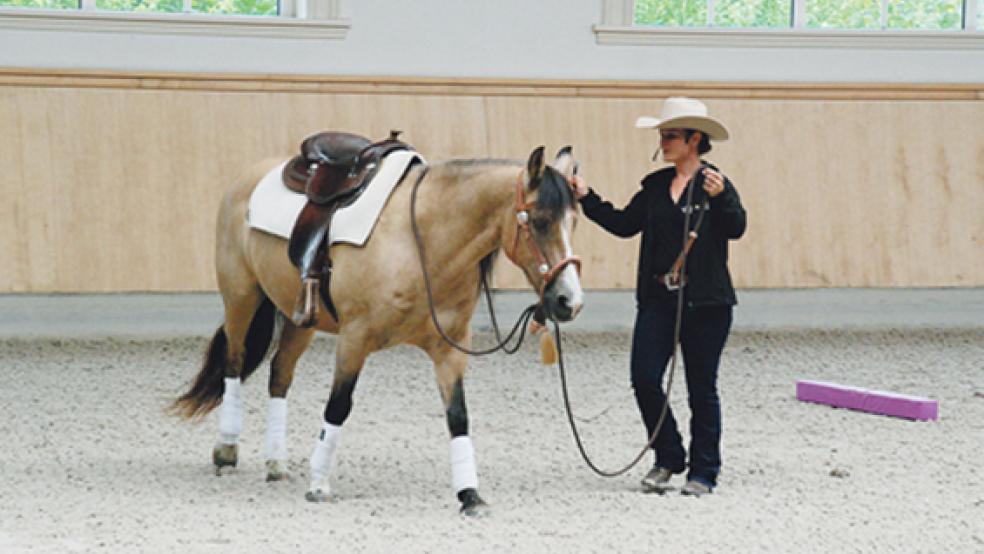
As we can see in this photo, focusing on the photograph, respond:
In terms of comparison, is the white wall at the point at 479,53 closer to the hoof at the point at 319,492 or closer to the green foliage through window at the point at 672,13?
the green foliage through window at the point at 672,13

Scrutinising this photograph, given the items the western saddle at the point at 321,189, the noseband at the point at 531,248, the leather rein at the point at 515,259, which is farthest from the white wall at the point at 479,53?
the noseband at the point at 531,248

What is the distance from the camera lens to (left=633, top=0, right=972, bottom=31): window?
10844mm

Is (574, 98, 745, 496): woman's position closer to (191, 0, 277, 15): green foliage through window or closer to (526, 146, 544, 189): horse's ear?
(526, 146, 544, 189): horse's ear

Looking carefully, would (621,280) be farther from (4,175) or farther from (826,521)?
(826,521)

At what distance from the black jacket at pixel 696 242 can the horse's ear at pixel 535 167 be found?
77 centimetres

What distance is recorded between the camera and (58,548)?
15.7 ft

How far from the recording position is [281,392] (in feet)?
19.7

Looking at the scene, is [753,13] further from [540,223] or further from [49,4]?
[540,223]

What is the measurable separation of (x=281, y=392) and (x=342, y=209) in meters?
0.85

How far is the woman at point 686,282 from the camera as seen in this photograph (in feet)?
18.5

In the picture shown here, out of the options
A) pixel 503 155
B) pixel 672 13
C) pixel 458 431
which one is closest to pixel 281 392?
pixel 458 431

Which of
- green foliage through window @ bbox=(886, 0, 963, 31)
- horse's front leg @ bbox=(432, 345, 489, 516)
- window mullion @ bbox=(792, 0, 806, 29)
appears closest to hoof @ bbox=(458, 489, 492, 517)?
horse's front leg @ bbox=(432, 345, 489, 516)

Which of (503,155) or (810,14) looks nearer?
(503,155)

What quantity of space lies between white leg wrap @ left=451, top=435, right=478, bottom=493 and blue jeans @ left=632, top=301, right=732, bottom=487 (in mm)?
757
